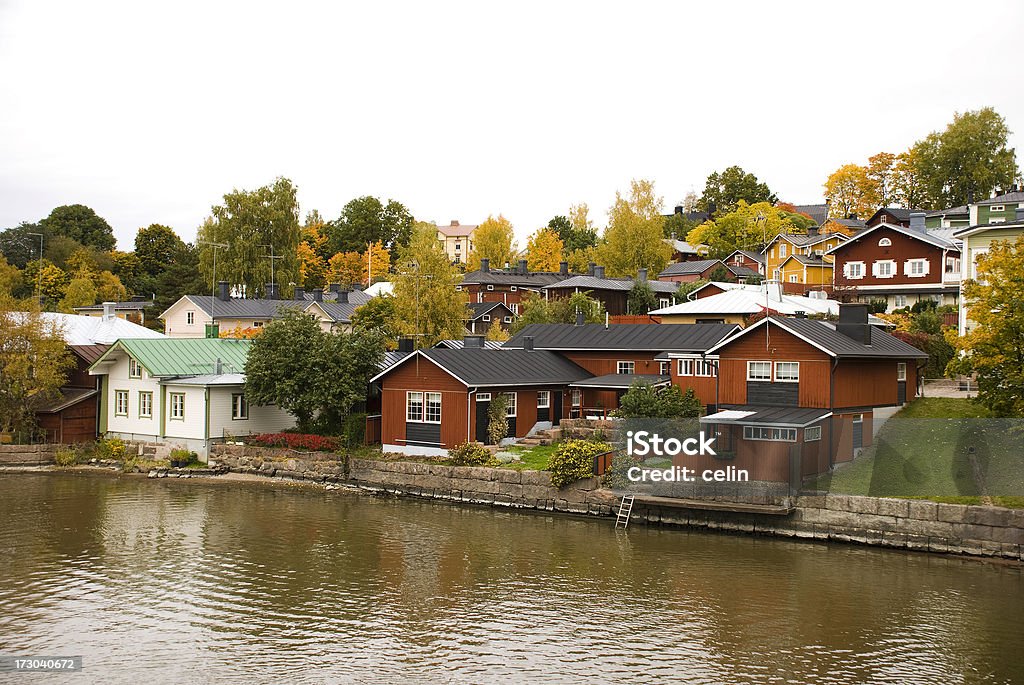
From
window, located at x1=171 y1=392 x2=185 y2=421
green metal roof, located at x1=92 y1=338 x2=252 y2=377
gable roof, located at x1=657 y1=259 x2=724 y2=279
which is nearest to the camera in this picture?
window, located at x1=171 y1=392 x2=185 y2=421

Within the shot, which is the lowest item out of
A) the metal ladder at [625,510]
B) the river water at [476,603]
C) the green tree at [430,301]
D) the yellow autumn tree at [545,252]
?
the river water at [476,603]

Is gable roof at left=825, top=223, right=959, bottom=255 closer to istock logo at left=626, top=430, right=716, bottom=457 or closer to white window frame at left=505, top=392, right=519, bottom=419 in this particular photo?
white window frame at left=505, top=392, right=519, bottom=419

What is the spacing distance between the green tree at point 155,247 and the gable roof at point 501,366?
78.5 meters

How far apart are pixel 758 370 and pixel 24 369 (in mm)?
30776

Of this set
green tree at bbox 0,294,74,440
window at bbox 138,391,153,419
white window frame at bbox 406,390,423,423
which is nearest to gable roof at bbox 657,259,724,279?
white window frame at bbox 406,390,423,423

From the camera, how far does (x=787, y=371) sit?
3294cm

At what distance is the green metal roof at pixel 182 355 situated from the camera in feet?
136

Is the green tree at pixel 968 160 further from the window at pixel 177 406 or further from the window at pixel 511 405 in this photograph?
the window at pixel 177 406

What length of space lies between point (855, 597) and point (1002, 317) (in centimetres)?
1212

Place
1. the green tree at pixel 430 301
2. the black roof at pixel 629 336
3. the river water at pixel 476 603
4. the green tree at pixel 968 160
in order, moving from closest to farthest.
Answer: the river water at pixel 476 603
the black roof at pixel 629 336
the green tree at pixel 430 301
the green tree at pixel 968 160

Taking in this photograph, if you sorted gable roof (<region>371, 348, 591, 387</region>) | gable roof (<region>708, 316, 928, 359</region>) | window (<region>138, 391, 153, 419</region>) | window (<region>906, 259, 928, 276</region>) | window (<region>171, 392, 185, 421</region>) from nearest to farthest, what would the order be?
gable roof (<region>708, 316, 928, 359</region>), gable roof (<region>371, 348, 591, 387</region>), window (<region>171, 392, 185, 421</region>), window (<region>138, 391, 153, 419</region>), window (<region>906, 259, 928, 276</region>)

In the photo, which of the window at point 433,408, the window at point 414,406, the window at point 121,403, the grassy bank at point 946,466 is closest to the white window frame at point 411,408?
the window at point 414,406

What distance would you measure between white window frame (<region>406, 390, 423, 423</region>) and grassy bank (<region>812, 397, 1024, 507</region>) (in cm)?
1551

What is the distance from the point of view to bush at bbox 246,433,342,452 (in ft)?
124
